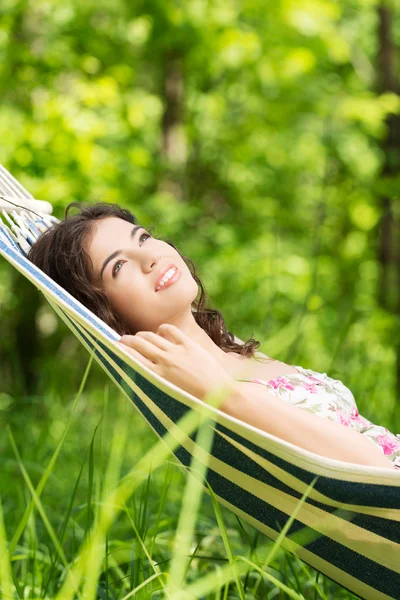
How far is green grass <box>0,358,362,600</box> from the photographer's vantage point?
3.23 feet

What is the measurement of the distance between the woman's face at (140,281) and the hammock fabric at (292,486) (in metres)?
0.19

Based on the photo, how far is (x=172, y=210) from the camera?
5215 mm

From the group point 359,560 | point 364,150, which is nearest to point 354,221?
point 364,150

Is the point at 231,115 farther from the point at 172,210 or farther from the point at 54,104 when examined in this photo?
the point at 54,104

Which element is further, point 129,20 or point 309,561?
point 129,20

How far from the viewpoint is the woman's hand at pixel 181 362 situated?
1373 millimetres

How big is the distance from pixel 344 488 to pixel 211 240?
5456 millimetres

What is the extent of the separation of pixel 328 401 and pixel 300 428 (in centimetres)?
35

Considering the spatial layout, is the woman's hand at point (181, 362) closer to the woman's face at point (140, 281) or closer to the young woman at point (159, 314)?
the young woman at point (159, 314)

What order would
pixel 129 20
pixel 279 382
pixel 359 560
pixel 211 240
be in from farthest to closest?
pixel 211 240, pixel 129 20, pixel 279 382, pixel 359 560

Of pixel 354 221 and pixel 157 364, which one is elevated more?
pixel 157 364

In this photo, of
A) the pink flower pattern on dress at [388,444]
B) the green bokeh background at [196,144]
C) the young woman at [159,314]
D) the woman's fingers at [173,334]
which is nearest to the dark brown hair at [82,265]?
the young woman at [159,314]

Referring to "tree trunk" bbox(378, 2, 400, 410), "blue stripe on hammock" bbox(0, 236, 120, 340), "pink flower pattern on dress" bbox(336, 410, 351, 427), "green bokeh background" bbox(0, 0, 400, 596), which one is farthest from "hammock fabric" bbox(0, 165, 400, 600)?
"tree trunk" bbox(378, 2, 400, 410)

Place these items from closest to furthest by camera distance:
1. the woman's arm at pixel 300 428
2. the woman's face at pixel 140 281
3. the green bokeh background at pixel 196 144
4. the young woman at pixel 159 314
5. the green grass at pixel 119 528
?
the green grass at pixel 119 528 → the woman's arm at pixel 300 428 → the young woman at pixel 159 314 → the woman's face at pixel 140 281 → the green bokeh background at pixel 196 144
